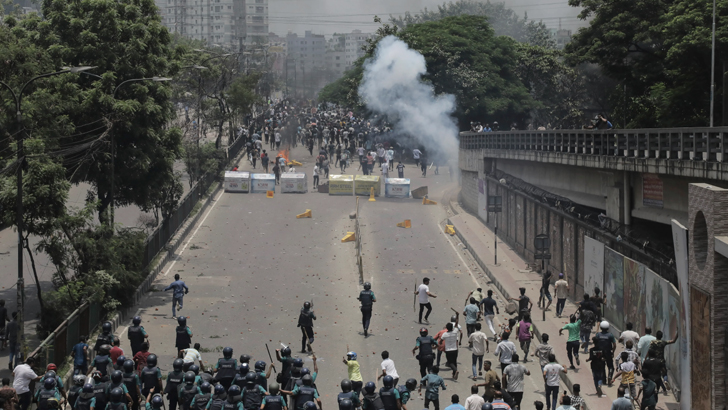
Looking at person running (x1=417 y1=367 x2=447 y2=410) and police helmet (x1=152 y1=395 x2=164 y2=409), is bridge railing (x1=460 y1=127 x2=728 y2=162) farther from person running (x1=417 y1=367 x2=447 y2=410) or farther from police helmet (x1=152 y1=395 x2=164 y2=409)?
police helmet (x1=152 y1=395 x2=164 y2=409)

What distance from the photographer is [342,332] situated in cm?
2256

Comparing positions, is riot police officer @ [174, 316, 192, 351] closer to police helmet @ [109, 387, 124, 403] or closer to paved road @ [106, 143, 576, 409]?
paved road @ [106, 143, 576, 409]

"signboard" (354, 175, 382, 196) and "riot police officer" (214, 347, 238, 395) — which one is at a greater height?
"signboard" (354, 175, 382, 196)

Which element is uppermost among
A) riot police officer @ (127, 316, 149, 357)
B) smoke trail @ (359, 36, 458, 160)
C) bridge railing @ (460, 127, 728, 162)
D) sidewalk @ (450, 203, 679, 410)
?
smoke trail @ (359, 36, 458, 160)

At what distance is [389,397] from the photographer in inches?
529

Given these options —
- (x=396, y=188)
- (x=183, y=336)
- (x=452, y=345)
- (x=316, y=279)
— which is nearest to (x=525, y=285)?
(x=316, y=279)

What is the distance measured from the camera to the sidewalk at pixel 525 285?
Result: 17188mm

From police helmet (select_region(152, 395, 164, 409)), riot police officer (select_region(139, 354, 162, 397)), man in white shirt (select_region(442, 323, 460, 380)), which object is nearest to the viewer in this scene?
police helmet (select_region(152, 395, 164, 409))

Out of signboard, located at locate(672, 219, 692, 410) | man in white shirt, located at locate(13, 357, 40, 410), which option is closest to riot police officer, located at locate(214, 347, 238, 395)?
man in white shirt, located at locate(13, 357, 40, 410)

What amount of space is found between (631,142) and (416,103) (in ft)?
115

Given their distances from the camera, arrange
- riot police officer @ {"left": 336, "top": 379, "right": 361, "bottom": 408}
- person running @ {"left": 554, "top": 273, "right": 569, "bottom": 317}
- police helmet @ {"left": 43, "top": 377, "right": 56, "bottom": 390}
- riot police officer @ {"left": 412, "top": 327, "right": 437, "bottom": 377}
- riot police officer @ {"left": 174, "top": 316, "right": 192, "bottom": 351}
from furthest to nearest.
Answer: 1. person running @ {"left": 554, "top": 273, "right": 569, "bottom": 317}
2. riot police officer @ {"left": 174, "top": 316, "right": 192, "bottom": 351}
3. riot police officer @ {"left": 412, "top": 327, "right": 437, "bottom": 377}
4. police helmet @ {"left": 43, "top": 377, "right": 56, "bottom": 390}
5. riot police officer @ {"left": 336, "top": 379, "right": 361, "bottom": 408}

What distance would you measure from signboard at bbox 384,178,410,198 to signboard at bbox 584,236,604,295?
20.5m

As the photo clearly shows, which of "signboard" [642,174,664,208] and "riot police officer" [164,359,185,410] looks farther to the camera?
"signboard" [642,174,664,208]

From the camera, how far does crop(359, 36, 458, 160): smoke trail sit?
59.1 meters
